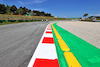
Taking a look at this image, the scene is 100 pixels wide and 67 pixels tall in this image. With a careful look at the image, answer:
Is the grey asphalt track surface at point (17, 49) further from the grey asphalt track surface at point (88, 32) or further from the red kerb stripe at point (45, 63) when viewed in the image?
the grey asphalt track surface at point (88, 32)

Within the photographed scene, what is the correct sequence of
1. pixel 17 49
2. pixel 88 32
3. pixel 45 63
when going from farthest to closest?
pixel 88 32, pixel 17 49, pixel 45 63

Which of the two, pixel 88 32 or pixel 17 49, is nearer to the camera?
pixel 17 49

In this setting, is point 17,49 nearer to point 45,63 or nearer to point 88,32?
point 45,63

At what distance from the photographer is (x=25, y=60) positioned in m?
1.89

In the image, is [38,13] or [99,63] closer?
[99,63]

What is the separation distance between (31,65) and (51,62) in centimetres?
47

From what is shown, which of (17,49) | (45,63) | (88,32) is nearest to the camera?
(45,63)

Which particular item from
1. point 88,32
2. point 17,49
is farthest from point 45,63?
point 88,32

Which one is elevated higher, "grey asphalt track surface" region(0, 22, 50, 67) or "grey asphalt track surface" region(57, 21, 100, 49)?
"grey asphalt track surface" region(0, 22, 50, 67)

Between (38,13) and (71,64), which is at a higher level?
(38,13)

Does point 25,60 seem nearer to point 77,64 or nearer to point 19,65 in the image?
point 19,65

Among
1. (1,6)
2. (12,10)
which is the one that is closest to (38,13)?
(12,10)

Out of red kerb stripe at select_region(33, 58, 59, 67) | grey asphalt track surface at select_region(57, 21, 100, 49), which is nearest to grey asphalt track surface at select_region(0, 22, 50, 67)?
red kerb stripe at select_region(33, 58, 59, 67)

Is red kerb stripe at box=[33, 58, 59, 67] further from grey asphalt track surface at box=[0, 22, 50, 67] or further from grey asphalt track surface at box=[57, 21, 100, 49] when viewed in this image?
grey asphalt track surface at box=[57, 21, 100, 49]
